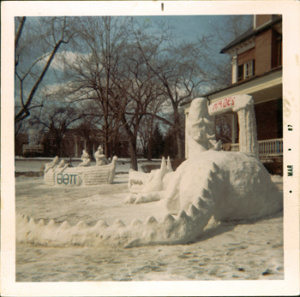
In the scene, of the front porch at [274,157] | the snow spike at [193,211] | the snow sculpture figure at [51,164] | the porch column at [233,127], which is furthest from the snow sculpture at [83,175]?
the snow spike at [193,211]

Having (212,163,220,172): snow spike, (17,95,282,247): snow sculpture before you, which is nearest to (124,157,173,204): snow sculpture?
(17,95,282,247): snow sculpture

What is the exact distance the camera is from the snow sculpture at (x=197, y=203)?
299 cm

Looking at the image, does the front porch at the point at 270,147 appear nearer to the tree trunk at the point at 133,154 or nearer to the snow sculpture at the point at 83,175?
the tree trunk at the point at 133,154

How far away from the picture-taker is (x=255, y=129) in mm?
4758

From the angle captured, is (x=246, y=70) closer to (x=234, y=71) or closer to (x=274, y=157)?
(x=234, y=71)

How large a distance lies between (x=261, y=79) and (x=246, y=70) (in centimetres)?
70

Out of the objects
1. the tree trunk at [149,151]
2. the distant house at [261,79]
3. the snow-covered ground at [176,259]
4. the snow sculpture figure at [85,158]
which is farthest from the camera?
the snow sculpture figure at [85,158]

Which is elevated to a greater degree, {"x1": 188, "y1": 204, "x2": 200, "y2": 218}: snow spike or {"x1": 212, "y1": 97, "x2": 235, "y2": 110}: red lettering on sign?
{"x1": 212, "y1": 97, "x2": 235, "y2": 110}: red lettering on sign

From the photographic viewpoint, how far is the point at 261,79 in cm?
473

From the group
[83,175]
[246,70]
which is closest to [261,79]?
[246,70]

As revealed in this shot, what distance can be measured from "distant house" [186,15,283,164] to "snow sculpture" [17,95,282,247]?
3.04 ft

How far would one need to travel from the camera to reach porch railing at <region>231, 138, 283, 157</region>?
4762mm

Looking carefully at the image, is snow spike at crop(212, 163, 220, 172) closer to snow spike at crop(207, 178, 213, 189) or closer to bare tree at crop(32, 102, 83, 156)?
snow spike at crop(207, 178, 213, 189)

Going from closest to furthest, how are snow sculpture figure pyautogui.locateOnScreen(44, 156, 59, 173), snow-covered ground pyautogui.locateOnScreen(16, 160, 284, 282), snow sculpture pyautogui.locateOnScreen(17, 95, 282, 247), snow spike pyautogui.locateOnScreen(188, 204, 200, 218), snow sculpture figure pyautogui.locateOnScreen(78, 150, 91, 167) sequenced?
snow-covered ground pyautogui.locateOnScreen(16, 160, 284, 282) < snow sculpture pyautogui.locateOnScreen(17, 95, 282, 247) < snow spike pyautogui.locateOnScreen(188, 204, 200, 218) < snow sculpture figure pyautogui.locateOnScreen(44, 156, 59, 173) < snow sculpture figure pyautogui.locateOnScreen(78, 150, 91, 167)
